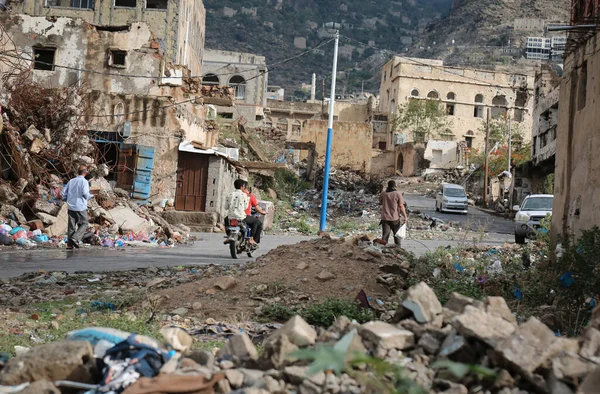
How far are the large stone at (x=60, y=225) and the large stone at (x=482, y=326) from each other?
50.8 feet

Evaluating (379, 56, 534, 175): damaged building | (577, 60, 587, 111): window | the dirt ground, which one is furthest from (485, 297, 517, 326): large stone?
(379, 56, 534, 175): damaged building

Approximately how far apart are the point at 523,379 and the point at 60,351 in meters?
2.79

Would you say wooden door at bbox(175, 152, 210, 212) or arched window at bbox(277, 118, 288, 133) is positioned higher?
arched window at bbox(277, 118, 288, 133)

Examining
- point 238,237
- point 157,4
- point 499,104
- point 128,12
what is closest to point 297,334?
point 238,237

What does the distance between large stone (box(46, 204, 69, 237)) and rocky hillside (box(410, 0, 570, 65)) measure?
116594 mm

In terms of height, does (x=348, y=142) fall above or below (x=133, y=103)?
above

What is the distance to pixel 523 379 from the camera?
13.2ft

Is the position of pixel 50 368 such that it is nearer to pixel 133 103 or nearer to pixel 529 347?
pixel 529 347

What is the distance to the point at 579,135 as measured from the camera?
14.5 meters

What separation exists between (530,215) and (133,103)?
14.5 metres

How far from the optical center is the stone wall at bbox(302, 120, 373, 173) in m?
55.1

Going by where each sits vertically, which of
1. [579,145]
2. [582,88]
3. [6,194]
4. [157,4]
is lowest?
[6,194]

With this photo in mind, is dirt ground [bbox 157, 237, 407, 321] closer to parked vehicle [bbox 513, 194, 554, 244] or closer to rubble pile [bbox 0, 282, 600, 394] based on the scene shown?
rubble pile [bbox 0, 282, 600, 394]

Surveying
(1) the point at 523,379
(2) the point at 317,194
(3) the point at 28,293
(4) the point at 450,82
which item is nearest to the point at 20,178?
(3) the point at 28,293
